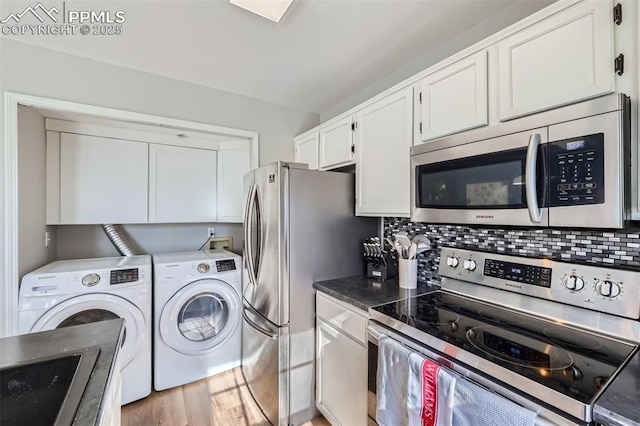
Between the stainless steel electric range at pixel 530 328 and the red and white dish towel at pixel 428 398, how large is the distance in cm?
4

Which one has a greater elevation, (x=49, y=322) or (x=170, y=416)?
(x=49, y=322)

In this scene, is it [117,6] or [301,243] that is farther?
[301,243]

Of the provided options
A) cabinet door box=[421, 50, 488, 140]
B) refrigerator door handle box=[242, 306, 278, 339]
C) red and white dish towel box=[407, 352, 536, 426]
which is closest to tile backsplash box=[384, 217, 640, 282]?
cabinet door box=[421, 50, 488, 140]

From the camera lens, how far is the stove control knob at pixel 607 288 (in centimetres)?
102

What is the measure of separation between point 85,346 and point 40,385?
0.14 metres

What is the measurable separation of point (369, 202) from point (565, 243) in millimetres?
1038

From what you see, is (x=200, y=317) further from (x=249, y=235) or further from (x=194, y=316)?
(x=249, y=235)

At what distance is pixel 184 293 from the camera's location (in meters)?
2.27

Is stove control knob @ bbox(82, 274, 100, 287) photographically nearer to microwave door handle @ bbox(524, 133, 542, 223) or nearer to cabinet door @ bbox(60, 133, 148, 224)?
cabinet door @ bbox(60, 133, 148, 224)

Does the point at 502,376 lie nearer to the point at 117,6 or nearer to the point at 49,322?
the point at 117,6

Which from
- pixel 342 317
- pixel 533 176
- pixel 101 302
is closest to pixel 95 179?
pixel 101 302

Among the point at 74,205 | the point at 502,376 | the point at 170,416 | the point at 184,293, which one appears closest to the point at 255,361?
the point at 170,416

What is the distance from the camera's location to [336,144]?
2.20m

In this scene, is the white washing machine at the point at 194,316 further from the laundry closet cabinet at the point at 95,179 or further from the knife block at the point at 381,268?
the knife block at the point at 381,268
